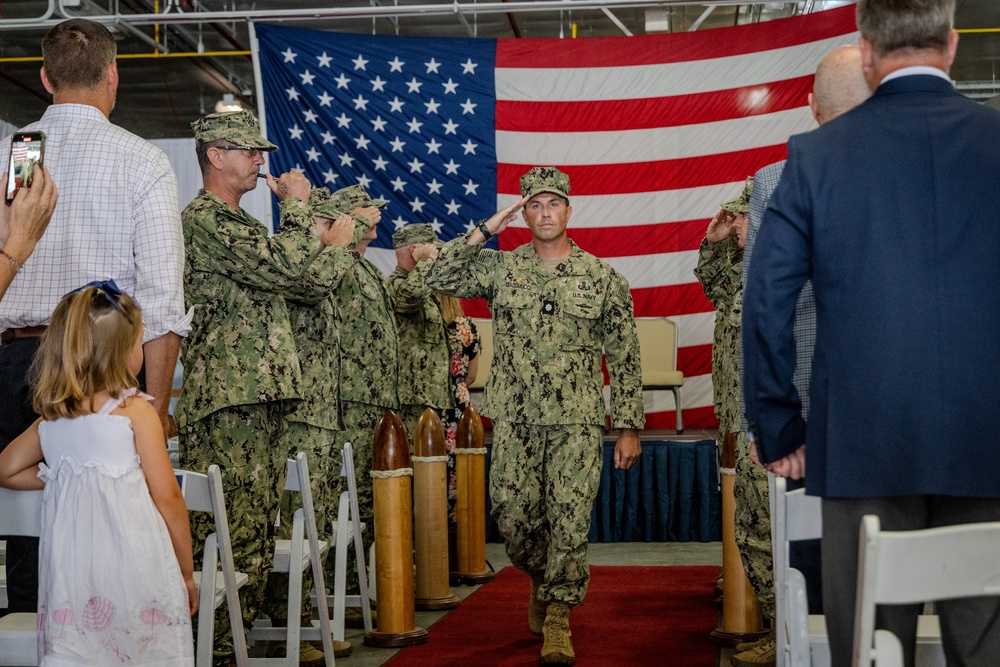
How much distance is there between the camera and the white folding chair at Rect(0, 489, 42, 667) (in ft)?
7.77

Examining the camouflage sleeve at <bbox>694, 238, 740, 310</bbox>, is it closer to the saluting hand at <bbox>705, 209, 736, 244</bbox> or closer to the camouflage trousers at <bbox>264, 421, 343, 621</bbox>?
the saluting hand at <bbox>705, 209, 736, 244</bbox>

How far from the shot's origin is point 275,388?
3531 millimetres

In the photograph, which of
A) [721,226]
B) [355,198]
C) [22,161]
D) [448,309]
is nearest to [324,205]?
[355,198]

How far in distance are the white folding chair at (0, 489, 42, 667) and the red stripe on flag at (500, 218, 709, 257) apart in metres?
5.99

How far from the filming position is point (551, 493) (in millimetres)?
4285

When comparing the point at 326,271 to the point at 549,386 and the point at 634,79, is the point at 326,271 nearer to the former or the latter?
the point at 549,386

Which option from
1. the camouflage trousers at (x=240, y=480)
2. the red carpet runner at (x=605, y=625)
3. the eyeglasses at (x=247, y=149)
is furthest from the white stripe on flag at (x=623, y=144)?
the camouflage trousers at (x=240, y=480)

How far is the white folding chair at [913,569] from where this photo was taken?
55.7 inches

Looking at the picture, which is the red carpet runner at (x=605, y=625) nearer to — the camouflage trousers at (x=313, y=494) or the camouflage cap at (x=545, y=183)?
the camouflage trousers at (x=313, y=494)

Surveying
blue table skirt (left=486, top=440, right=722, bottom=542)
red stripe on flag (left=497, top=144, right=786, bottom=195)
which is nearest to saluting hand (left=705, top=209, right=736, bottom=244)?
blue table skirt (left=486, top=440, right=722, bottom=542)

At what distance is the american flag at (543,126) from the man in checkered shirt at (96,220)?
5176mm

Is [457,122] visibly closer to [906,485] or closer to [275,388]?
[275,388]

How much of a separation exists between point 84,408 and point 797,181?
58.5 inches

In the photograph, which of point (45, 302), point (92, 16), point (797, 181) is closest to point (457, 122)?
point (92, 16)
